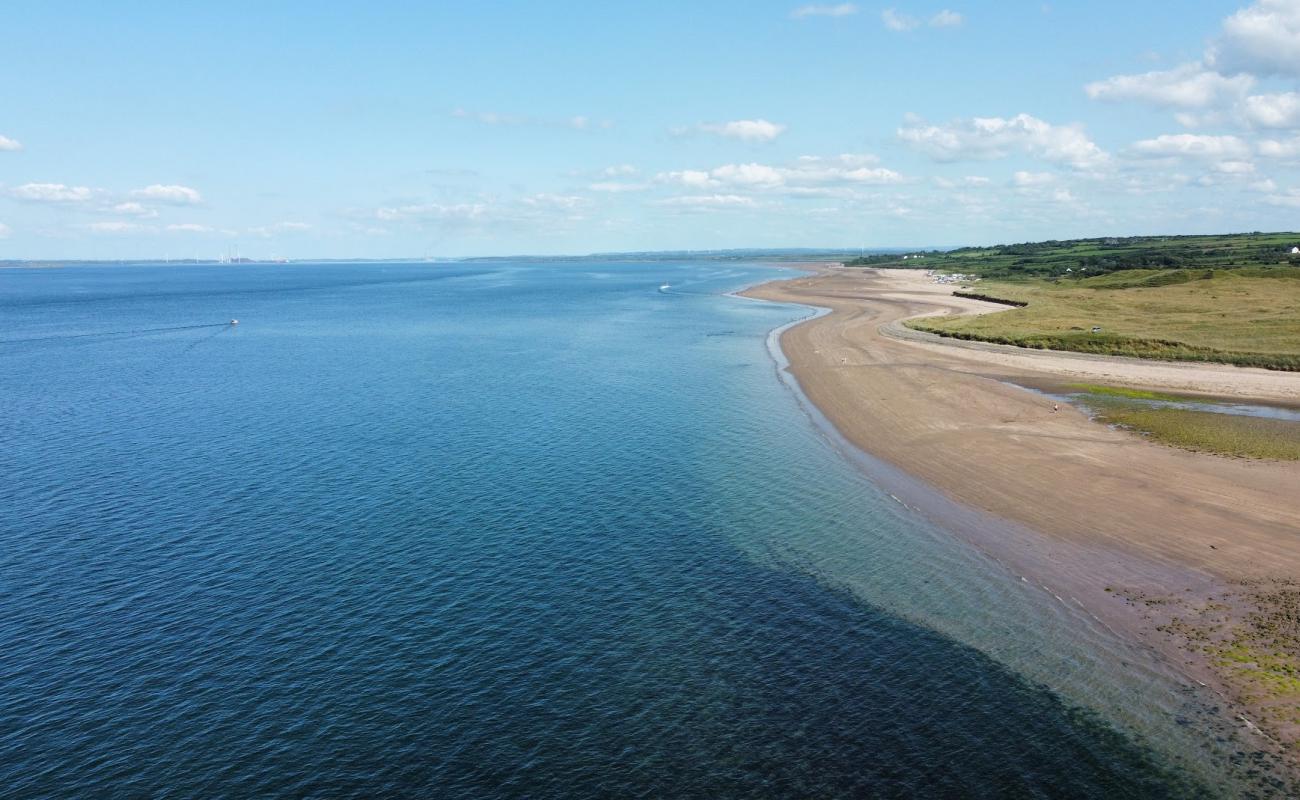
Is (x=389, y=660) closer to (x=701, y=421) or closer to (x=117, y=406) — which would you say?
(x=701, y=421)

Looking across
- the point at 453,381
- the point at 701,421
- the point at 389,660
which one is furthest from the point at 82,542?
the point at 453,381

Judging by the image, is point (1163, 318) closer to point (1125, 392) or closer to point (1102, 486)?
point (1125, 392)

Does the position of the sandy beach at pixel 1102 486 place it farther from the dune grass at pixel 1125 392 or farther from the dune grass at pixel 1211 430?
the dune grass at pixel 1125 392

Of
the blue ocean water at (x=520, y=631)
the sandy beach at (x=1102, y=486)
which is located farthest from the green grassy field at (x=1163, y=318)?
the blue ocean water at (x=520, y=631)

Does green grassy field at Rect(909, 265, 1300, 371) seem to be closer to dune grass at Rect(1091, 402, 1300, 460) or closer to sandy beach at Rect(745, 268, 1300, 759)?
sandy beach at Rect(745, 268, 1300, 759)

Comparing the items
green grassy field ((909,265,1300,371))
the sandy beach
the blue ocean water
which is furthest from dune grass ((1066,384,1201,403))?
the blue ocean water
